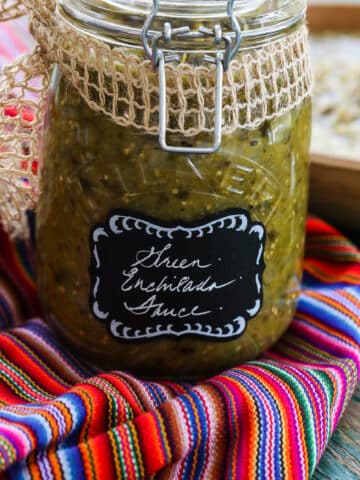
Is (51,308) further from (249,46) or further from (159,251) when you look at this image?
(249,46)

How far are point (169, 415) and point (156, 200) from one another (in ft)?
0.51

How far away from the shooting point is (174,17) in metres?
0.48

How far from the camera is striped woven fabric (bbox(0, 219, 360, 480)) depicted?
484mm

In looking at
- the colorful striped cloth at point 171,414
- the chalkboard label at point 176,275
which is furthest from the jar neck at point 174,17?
the colorful striped cloth at point 171,414

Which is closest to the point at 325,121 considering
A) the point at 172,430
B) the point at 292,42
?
the point at 292,42

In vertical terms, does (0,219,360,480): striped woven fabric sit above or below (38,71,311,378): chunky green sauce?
below

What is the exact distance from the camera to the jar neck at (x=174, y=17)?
1.56 ft

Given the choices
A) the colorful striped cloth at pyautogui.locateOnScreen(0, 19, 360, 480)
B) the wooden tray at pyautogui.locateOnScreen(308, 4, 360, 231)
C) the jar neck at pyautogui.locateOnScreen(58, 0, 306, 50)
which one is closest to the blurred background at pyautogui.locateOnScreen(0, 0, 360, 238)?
the wooden tray at pyautogui.locateOnScreen(308, 4, 360, 231)

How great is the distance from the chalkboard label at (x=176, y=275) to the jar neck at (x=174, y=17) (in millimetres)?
124

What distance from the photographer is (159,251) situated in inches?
20.5

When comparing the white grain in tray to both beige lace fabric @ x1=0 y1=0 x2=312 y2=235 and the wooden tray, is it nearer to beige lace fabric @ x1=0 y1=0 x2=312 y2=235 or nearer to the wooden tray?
the wooden tray

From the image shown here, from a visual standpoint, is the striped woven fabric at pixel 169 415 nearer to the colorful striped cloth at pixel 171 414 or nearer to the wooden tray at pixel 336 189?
the colorful striped cloth at pixel 171 414

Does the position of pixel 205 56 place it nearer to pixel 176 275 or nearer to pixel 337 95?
pixel 176 275

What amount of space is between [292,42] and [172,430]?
29 centimetres
